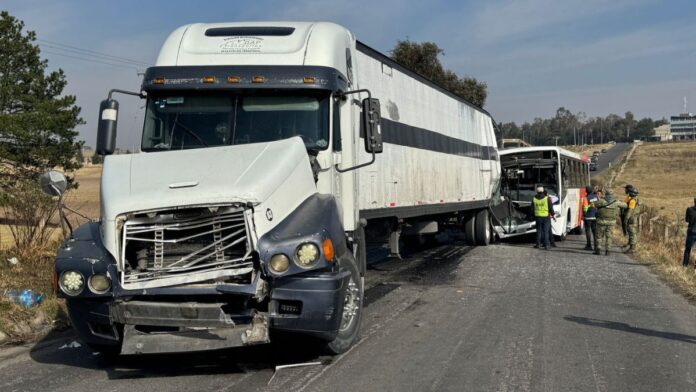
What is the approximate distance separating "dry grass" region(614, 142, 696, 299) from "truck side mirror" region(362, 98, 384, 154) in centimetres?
606

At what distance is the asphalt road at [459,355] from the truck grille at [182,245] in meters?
0.93

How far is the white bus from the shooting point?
64.5 feet

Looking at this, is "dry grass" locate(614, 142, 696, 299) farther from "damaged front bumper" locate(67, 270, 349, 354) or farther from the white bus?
"damaged front bumper" locate(67, 270, 349, 354)

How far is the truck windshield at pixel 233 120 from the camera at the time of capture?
22.5 ft

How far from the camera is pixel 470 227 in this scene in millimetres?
18344

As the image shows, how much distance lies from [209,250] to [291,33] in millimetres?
3087

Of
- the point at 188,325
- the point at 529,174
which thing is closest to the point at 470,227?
the point at 529,174

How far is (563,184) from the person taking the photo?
20.0 meters

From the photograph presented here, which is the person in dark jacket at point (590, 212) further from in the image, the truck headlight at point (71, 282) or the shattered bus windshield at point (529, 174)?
the truck headlight at point (71, 282)

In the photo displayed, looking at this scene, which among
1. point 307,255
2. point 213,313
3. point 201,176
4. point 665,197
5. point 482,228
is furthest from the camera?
point 665,197

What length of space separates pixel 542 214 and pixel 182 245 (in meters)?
13.8

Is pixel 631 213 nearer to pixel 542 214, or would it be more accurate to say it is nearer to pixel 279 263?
pixel 542 214

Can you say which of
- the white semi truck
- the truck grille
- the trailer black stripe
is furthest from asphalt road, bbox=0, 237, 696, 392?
the trailer black stripe

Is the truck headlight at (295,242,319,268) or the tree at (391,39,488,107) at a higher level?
the tree at (391,39,488,107)
